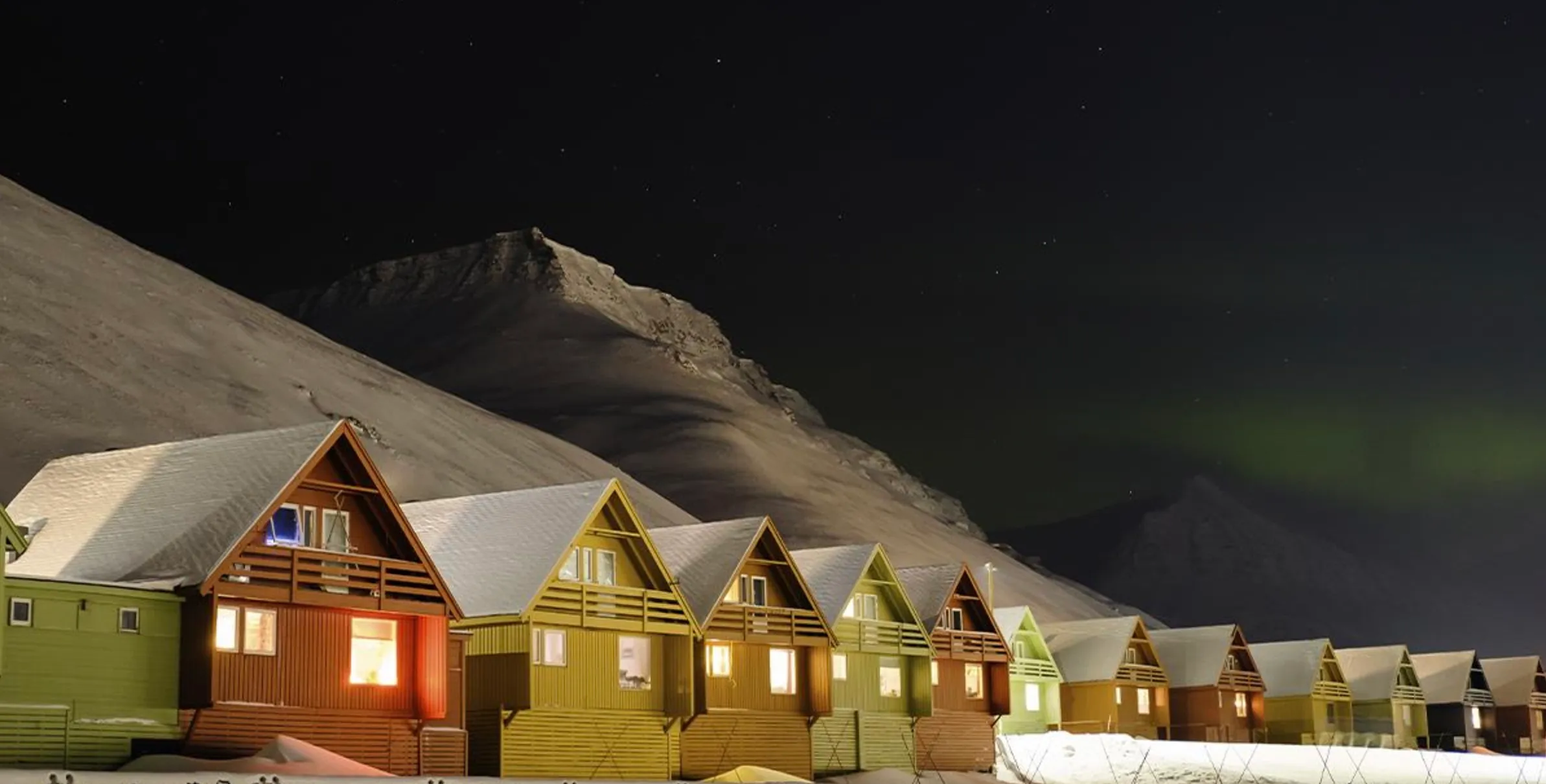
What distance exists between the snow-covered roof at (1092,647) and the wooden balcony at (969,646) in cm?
1680

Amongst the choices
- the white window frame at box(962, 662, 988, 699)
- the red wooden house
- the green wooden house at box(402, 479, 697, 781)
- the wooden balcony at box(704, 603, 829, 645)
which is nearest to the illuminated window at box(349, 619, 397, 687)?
the red wooden house

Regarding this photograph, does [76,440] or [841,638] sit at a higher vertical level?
[76,440]

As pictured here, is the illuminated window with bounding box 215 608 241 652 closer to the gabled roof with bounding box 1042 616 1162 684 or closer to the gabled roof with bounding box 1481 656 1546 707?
the gabled roof with bounding box 1042 616 1162 684

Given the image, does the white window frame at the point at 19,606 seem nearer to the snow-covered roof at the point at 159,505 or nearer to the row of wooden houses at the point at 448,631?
the row of wooden houses at the point at 448,631

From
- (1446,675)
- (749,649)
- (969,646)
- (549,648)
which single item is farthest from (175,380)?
(1446,675)

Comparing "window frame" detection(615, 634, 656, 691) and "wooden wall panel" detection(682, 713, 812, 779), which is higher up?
"window frame" detection(615, 634, 656, 691)

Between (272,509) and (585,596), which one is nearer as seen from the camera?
(272,509)

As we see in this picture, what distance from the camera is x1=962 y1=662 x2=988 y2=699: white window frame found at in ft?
260

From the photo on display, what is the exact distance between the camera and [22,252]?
14288 cm

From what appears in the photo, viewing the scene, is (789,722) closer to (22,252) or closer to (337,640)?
(337,640)

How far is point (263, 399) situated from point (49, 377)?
20.3m

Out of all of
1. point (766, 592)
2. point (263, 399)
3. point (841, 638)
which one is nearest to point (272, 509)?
point (766, 592)

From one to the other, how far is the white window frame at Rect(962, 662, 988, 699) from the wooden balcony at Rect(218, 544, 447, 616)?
3419 centimetres

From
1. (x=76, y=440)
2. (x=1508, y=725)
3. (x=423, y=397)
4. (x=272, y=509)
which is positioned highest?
(x=423, y=397)
